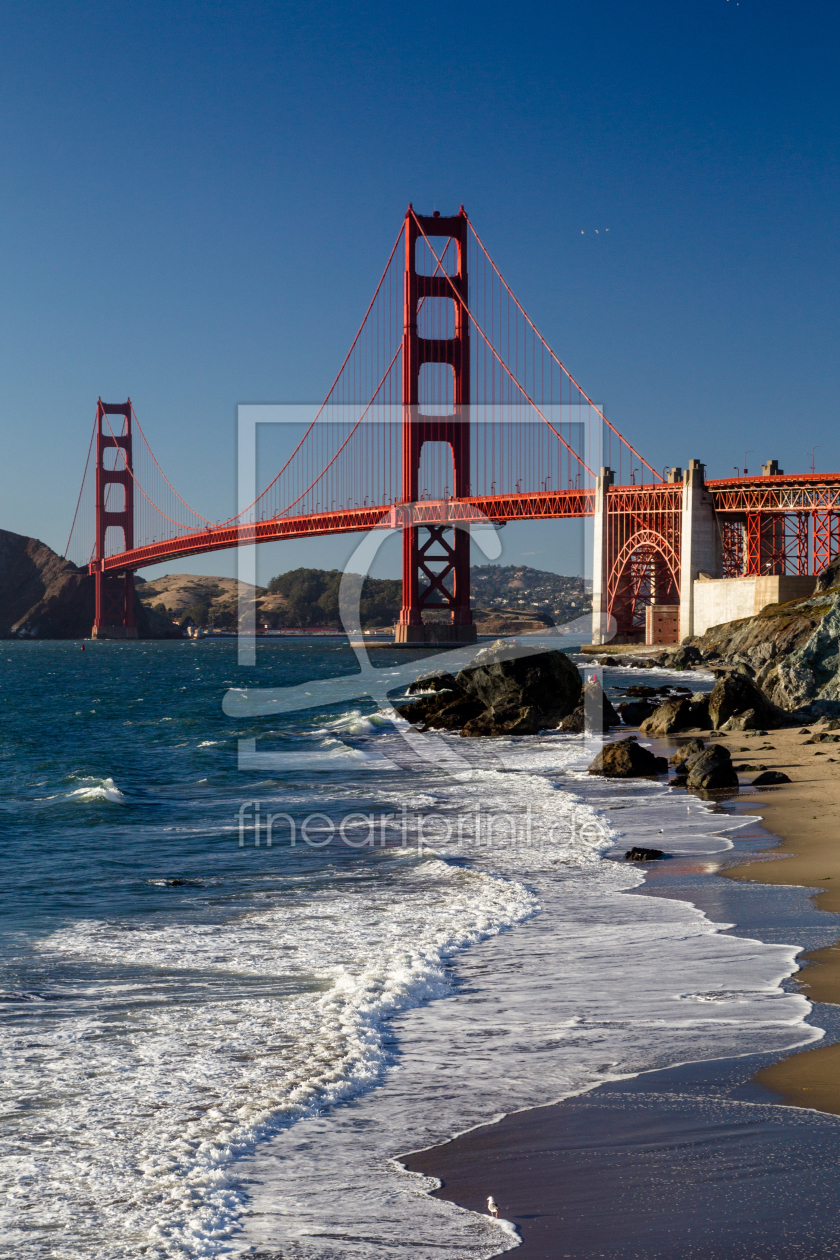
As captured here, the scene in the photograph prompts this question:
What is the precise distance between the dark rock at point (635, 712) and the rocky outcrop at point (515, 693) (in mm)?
1261

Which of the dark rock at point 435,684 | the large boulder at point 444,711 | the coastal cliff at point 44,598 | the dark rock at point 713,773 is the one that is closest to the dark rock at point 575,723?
the large boulder at point 444,711

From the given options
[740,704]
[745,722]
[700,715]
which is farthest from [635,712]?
[745,722]

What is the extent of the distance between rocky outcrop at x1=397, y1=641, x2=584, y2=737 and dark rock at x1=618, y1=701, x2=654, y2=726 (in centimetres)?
126

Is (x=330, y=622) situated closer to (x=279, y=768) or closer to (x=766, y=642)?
(x=766, y=642)

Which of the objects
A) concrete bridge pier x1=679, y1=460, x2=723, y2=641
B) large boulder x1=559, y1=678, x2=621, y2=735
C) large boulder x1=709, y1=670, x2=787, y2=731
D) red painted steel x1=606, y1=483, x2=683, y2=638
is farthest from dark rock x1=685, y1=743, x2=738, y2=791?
red painted steel x1=606, y1=483, x2=683, y2=638

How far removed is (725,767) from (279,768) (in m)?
9.64

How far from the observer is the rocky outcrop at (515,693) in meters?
25.8

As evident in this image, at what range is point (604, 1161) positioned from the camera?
4.12 metres

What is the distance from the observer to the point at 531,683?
26406 millimetres

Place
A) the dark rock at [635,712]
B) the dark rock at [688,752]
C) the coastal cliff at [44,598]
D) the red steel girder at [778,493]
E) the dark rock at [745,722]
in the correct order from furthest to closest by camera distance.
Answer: the coastal cliff at [44,598]
the red steel girder at [778,493]
the dark rock at [635,712]
the dark rock at [745,722]
the dark rock at [688,752]

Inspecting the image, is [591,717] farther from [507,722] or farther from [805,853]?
[805,853]

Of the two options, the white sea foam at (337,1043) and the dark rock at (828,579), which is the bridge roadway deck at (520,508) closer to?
the dark rock at (828,579)

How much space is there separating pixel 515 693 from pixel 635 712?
306 centimetres

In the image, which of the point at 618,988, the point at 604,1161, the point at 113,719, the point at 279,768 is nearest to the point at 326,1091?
the point at 604,1161
